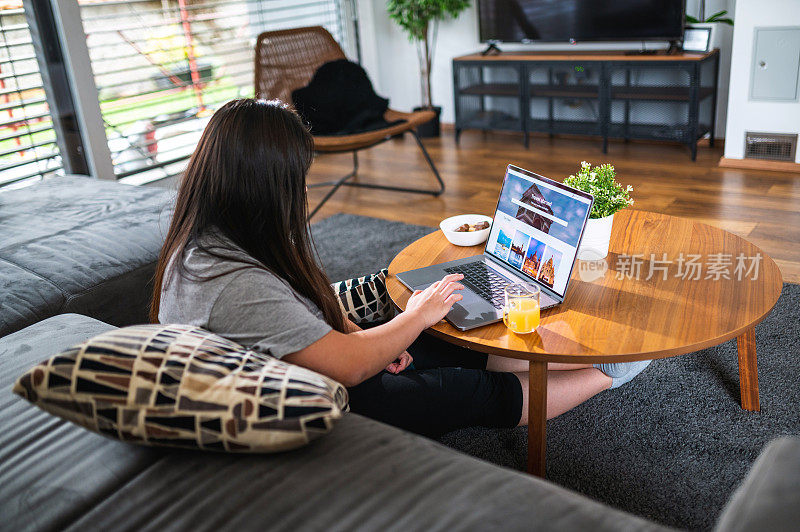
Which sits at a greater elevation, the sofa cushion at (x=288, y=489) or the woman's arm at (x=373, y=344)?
the woman's arm at (x=373, y=344)

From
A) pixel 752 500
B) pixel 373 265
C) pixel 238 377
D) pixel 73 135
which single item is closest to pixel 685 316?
pixel 752 500

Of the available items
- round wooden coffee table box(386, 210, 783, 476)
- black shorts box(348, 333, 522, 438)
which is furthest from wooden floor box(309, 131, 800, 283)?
black shorts box(348, 333, 522, 438)

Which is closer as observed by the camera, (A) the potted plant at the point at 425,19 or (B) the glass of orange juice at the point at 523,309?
(B) the glass of orange juice at the point at 523,309

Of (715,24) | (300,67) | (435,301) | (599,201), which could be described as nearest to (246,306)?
(435,301)

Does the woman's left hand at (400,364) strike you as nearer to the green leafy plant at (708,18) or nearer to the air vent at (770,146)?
the air vent at (770,146)

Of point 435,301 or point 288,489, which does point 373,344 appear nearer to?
point 435,301

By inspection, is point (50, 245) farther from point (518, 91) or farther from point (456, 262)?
point (518, 91)

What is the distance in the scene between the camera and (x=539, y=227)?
163cm

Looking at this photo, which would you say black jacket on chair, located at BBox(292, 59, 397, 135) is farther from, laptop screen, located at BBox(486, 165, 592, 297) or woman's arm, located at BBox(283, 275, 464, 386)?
woman's arm, located at BBox(283, 275, 464, 386)

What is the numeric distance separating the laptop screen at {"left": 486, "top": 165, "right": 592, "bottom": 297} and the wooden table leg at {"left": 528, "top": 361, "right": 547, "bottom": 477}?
202 millimetres

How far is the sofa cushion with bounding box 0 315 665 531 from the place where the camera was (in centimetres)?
94

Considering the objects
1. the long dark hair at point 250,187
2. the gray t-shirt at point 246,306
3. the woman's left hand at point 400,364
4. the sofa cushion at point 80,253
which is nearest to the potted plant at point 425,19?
the sofa cushion at point 80,253

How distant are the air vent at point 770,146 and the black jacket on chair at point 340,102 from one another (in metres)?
1.98

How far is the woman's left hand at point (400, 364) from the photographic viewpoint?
5.37ft
